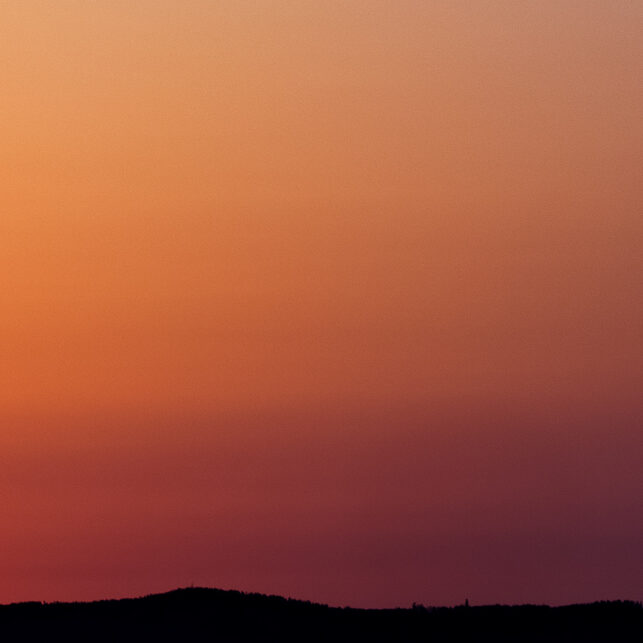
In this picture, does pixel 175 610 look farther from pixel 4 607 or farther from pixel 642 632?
pixel 642 632

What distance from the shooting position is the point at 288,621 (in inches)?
1499

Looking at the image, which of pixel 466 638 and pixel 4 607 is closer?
pixel 466 638

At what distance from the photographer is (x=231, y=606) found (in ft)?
127

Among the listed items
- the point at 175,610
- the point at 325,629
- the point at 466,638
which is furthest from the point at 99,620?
the point at 466,638

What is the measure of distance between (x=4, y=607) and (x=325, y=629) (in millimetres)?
7245

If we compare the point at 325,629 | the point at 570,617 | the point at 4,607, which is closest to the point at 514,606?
the point at 570,617

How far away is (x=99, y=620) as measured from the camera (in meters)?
38.2

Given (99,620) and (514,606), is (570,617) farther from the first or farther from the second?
(99,620)

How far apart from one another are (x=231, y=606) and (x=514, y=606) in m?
5.94

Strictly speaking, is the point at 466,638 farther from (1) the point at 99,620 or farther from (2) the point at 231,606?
(1) the point at 99,620

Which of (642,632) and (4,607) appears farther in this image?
(4,607)

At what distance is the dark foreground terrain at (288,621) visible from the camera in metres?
37.1

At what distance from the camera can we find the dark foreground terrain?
37125mm

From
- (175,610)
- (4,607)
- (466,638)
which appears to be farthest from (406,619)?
(4,607)
